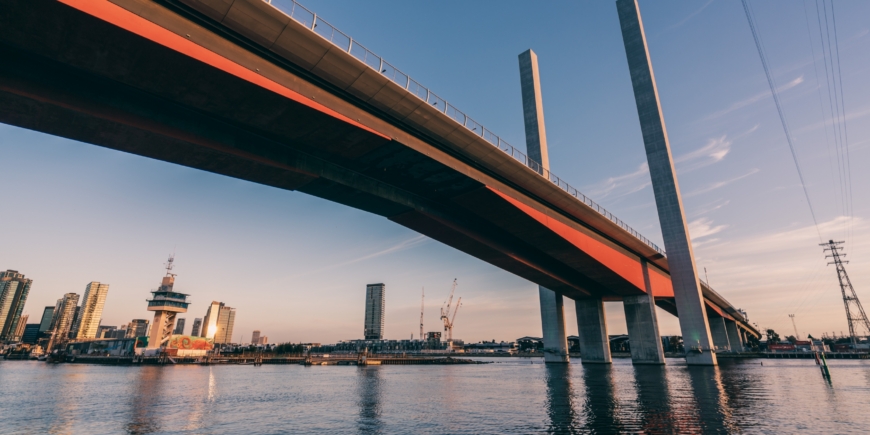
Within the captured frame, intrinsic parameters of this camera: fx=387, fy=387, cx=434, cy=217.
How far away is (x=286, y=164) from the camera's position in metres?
27.4

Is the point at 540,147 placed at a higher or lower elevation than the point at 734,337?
higher

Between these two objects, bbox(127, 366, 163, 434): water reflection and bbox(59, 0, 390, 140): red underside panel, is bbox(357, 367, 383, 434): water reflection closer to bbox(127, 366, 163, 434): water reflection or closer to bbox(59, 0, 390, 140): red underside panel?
bbox(127, 366, 163, 434): water reflection

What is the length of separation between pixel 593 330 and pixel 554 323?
7.39 meters

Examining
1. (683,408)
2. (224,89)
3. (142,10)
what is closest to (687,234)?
(683,408)

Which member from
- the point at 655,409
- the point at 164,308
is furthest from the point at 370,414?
the point at 164,308

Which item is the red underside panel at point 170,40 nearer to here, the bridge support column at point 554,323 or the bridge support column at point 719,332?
the bridge support column at point 554,323

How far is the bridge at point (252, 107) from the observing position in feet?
56.4

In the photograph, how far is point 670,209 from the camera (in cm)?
6419

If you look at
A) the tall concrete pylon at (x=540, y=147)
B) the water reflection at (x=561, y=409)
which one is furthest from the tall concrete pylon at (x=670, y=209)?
the water reflection at (x=561, y=409)

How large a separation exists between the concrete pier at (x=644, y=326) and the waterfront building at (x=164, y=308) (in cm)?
13322

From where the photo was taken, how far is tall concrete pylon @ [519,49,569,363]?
7275cm

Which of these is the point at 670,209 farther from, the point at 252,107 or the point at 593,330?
the point at 252,107

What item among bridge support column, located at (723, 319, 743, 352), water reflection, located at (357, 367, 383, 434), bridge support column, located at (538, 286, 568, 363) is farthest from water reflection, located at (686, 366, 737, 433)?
bridge support column, located at (723, 319, 743, 352)

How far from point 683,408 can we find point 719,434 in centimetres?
831
